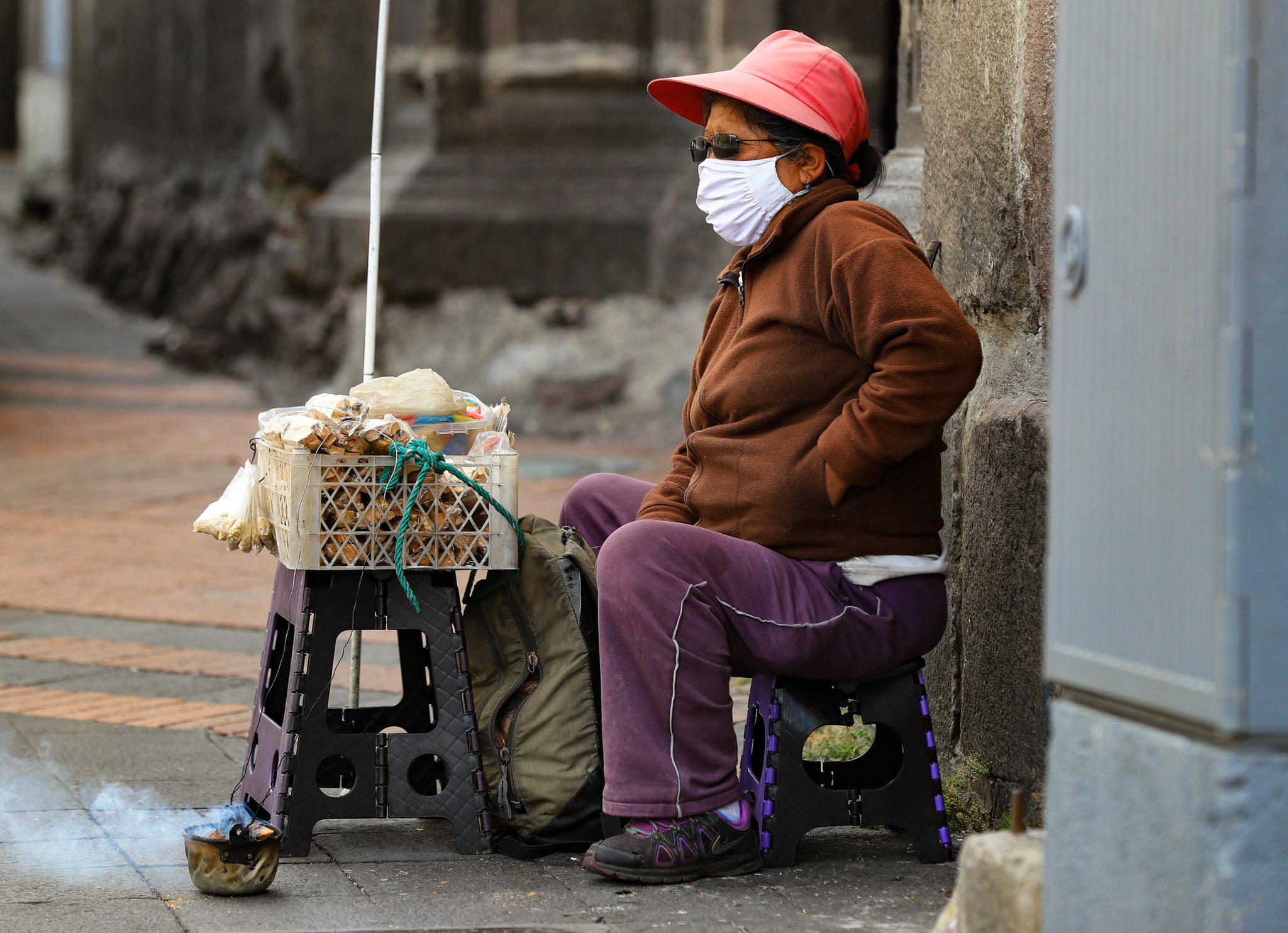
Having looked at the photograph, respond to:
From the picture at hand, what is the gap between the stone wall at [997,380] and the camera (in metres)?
2.85

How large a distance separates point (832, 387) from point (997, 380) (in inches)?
19.4

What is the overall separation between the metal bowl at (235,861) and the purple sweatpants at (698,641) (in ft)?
1.79

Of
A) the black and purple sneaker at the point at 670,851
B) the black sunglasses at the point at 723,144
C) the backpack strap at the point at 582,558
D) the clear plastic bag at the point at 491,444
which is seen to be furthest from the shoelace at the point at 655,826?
the black sunglasses at the point at 723,144

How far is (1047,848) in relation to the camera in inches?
74.9

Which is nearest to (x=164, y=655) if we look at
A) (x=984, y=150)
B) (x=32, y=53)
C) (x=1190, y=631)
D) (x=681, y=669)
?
(x=681, y=669)

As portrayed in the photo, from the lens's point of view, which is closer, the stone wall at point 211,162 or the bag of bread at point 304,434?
the bag of bread at point 304,434

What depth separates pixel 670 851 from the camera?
268 cm

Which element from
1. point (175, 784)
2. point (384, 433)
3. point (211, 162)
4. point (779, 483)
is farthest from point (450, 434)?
point (211, 162)

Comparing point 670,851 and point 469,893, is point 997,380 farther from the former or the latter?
point 469,893

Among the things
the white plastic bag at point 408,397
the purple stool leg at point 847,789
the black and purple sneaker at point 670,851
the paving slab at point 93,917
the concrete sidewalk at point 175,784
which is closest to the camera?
the paving slab at point 93,917

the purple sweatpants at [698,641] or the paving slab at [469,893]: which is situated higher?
the purple sweatpants at [698,641]

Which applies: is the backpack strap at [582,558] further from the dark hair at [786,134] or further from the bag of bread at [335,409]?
the dark hair at [786,134]

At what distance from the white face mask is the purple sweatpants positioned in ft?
1.87

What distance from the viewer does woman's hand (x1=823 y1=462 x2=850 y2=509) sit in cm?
273
